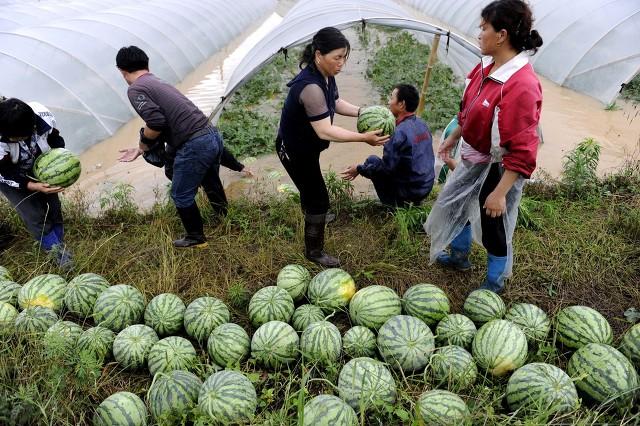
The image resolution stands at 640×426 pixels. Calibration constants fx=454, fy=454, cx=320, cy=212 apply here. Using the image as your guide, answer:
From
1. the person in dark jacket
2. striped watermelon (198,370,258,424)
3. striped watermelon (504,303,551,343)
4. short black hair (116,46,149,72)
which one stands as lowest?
striped watermelon (198,370,258,424)

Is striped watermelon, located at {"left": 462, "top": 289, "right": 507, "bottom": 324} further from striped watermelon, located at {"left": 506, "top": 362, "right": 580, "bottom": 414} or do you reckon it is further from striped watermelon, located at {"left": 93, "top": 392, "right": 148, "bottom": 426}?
striped watermelon, located at {"left": 93, "top": 392, "right": 148, "bottom": 426}

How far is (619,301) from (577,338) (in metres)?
1.04

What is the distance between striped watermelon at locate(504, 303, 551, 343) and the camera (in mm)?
3303

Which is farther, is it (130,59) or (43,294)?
(130,59)

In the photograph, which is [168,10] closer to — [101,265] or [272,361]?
[101,265]

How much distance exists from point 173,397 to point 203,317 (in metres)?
0.74

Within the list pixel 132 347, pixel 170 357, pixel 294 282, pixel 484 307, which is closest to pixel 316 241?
pixel 294 282

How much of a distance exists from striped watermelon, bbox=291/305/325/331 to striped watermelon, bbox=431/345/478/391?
0.91 m

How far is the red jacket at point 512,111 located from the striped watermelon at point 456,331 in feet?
3.74

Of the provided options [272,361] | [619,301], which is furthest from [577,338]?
[272,361]

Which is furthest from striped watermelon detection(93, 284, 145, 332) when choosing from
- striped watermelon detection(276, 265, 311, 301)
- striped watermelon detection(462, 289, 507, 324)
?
striped watermelon detection(462, 289, 507, 324)

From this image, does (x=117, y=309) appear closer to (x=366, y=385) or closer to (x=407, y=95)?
(x=366, y=385)

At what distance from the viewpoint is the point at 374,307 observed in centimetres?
345

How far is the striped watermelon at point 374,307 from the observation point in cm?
343
